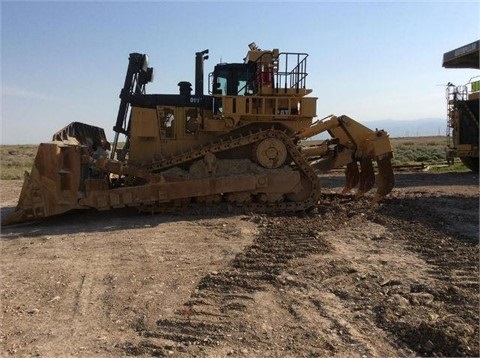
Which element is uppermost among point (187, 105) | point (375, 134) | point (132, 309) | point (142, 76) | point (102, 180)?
point (142, 76)

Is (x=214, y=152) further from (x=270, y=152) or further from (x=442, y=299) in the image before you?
(x=442, y=299)

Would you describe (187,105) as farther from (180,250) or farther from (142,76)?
(180,250)

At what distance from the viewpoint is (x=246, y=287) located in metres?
5.45

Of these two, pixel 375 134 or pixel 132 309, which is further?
pixel 375 134

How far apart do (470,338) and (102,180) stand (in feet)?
24.8

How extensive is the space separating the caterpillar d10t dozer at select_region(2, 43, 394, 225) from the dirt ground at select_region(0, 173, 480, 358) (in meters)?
0.71

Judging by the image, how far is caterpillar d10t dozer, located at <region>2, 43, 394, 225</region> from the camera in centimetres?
964

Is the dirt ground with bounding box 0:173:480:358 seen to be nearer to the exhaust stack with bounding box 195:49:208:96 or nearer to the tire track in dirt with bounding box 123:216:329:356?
the tire track in dirt with bounding box 123:216:329:356

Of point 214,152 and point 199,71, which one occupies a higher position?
point 199,71

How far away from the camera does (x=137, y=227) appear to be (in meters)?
9.04

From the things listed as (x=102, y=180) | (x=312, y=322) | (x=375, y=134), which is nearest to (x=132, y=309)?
(x=312, y=322)

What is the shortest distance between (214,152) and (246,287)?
16.8ft

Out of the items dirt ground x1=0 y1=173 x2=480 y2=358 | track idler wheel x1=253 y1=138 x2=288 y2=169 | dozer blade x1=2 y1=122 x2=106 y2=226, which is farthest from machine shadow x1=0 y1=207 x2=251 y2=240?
track idler wheel x1=253 y1=138 x2=288 y2=169

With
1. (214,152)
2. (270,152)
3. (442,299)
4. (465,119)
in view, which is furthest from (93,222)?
(465,119)
